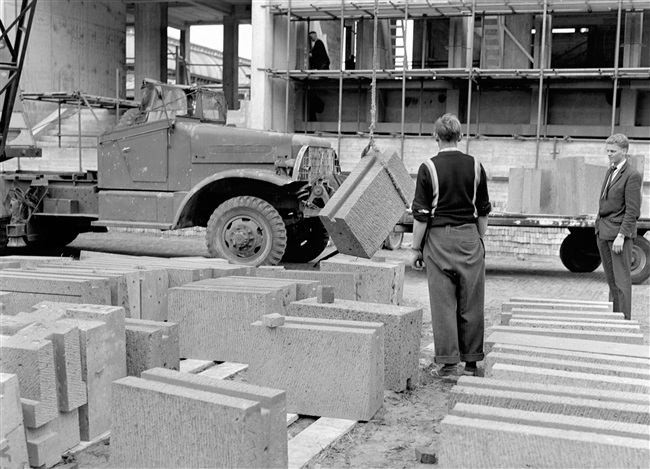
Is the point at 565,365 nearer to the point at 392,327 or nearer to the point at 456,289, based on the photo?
the point at 392,327

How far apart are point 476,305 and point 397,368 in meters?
0.74

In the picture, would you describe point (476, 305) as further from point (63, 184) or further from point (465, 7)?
point (465, 7)

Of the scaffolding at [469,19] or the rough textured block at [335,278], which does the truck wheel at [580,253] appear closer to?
the scaffolding at [469,19]

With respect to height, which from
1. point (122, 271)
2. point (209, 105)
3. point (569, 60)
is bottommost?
point (122, 271)

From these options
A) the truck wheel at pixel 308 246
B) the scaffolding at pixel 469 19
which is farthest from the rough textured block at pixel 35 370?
the scaffolding at pixel 469 19

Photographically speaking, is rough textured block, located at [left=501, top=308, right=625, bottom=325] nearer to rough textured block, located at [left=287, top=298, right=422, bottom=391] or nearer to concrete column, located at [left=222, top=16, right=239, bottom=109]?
rough textured block, located at [left=287, top=298, right=422, bottom=391]

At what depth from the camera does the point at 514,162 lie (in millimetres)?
18281

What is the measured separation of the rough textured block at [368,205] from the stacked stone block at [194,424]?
8.13 feet

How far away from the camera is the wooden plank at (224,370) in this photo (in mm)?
5460

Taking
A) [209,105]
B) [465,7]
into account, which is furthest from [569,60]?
[209,105]

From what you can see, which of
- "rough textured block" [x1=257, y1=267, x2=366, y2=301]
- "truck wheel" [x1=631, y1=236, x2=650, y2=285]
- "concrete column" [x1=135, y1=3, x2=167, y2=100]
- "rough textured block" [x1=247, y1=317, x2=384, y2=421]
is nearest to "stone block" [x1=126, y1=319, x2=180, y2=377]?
"rough textured block" [x1=247, y1=317, x2=384, y2=421]

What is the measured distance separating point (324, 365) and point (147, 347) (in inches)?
39.6

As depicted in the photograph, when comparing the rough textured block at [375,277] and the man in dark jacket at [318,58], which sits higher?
the man in dark jacket at [318,58]

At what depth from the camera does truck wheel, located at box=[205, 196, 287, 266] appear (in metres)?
10.9
